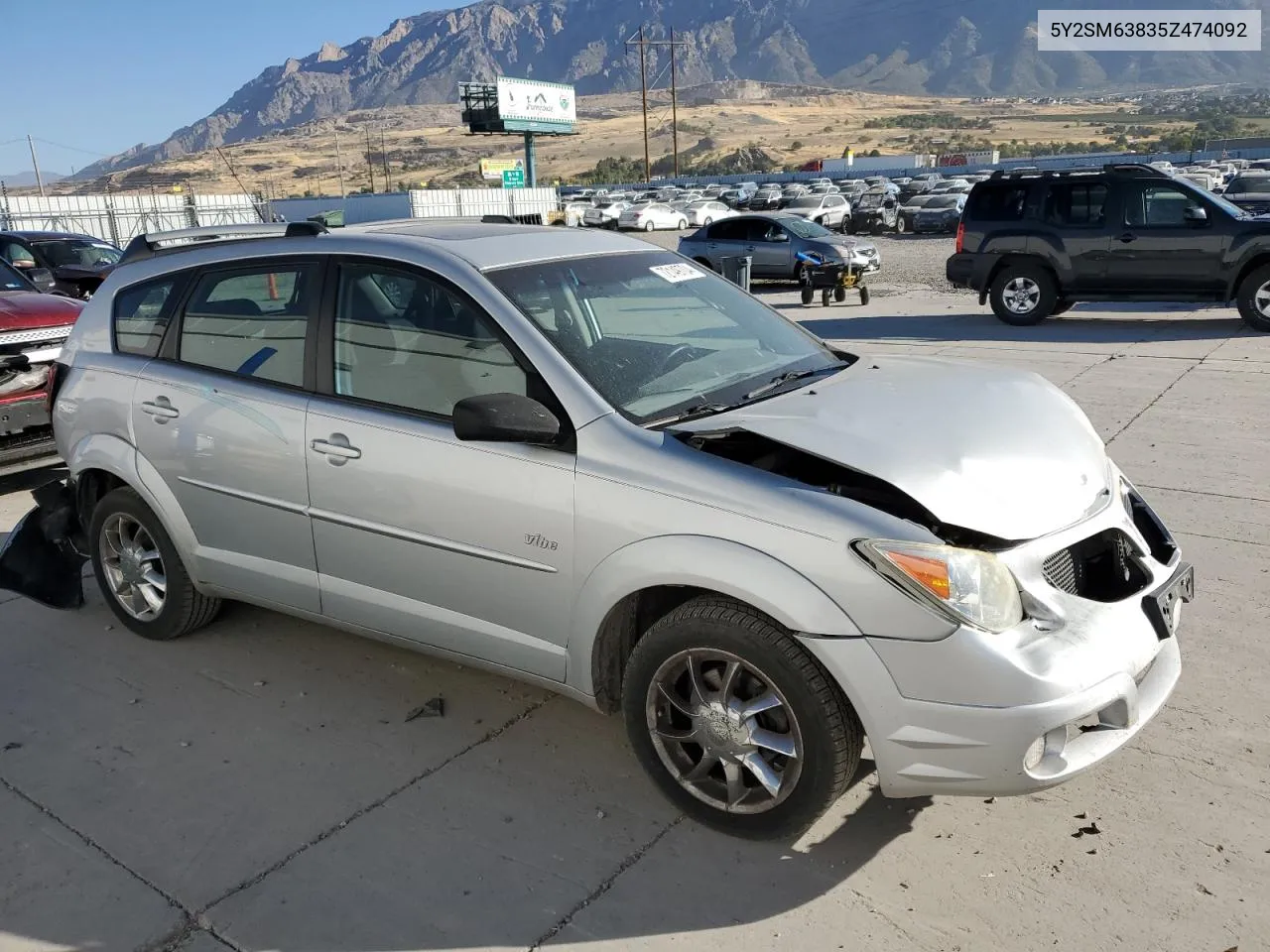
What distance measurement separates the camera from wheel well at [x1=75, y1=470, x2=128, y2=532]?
15.2 ft

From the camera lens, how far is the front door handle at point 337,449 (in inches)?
142

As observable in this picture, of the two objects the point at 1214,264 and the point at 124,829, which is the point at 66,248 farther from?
the point at 1214,264

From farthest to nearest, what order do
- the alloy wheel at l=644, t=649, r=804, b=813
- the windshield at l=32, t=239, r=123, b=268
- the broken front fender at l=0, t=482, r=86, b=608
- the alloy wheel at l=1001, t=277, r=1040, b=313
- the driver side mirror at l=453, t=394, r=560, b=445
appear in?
the windshield at l=32, t=239, r=123, b=268
the alloy wheel at l=1001, t=277, r=1040, b=313
the broken front fender at l=0, t=482, r=86, b=608
the driver side mirror at l=453, t=394, r=560, b=445
the alloy wheel at l=644, t=649, r=804, b=813

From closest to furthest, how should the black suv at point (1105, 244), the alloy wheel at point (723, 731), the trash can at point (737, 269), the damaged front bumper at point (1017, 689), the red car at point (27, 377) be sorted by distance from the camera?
1. the damaged front bumper at point (1017, 689)
2. the alloy wheel at point (723, 731)
3. the red car at point (27, 377)
4. the black suv at point (1105, 244)
5. the trash can at point (737, 269)

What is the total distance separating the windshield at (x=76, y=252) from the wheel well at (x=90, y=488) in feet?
38.4

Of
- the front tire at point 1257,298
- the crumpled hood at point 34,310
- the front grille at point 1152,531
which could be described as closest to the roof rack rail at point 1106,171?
the front tire at point 1257,298

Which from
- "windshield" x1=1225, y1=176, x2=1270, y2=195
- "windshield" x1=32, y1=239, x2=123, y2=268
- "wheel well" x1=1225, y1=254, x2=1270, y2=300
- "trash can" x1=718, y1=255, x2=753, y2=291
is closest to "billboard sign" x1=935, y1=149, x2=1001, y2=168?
"windshield" x1=1225, y1=176, x2=1270, y2=195

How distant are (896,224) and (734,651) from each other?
115 ft

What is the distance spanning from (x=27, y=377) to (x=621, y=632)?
554 cm

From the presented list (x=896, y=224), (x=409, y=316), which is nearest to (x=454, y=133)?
(x=896, y=224)

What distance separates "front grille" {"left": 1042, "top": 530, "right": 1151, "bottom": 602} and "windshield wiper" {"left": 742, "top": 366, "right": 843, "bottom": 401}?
3.64ft

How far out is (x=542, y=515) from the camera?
3.19m

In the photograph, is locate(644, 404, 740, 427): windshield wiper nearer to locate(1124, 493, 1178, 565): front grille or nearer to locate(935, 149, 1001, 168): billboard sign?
locate(1124, 493, 1178, 565): front grille

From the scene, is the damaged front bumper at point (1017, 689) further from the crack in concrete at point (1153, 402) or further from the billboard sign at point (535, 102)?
the billboard sign at point (535, 102)
